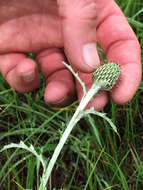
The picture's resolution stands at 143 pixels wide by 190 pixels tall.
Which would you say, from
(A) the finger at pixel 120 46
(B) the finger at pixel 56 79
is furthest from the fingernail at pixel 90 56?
(B) the finger at pixel 56 79

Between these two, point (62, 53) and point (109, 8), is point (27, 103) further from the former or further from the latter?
point (109, 8)

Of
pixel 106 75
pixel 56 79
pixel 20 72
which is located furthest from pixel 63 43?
pixel 106 75

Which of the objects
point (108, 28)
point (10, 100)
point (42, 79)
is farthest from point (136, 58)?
point (10, 100)

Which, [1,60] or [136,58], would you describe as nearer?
[136,58]

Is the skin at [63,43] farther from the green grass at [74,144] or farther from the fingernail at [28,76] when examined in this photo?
the green grass at [74,144]

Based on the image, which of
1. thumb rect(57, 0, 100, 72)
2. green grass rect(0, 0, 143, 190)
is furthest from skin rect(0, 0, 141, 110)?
green grass rect(0, 0, 143, 190)

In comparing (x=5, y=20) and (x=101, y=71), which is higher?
(x=5, y=20)
